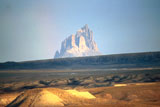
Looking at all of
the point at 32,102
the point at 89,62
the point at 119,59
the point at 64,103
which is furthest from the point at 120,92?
the point at 89,62

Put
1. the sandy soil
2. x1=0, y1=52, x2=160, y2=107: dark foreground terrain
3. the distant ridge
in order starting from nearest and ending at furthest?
the sandy soil
x1=0, y1=52, x2=160, y2=107: dark foreground terrain
the distant ridge

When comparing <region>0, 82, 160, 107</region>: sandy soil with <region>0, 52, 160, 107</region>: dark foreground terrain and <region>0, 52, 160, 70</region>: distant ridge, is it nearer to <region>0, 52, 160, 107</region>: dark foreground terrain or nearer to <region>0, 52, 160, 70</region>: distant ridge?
<region>0, 52, 160, 107</region>: dark foreground terrain

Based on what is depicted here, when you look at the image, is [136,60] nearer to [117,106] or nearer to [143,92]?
[143,92]

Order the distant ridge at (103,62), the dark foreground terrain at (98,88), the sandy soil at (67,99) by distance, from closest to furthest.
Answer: the sandy soil at (67,99)
the dark foreground terrain at (98,88)
the distant ridge at (103,62)

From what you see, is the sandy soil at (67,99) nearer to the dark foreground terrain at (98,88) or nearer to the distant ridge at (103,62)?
the dark foreground terrain at (98,88)

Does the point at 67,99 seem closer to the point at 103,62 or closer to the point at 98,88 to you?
the point at 98,88

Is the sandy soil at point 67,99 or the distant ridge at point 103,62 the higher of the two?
the distant ridge at point 103,62

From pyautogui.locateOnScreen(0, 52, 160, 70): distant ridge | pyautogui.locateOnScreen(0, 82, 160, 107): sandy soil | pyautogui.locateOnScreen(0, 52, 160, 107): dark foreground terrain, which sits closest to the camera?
pyautogui.locateOnScreen(0, 82, 160, 107): sandy soil

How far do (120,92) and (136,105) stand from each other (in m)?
9.72

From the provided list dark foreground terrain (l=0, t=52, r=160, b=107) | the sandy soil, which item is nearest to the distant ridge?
dark foreground terrain (l=0, t=52, r=160, b=107)

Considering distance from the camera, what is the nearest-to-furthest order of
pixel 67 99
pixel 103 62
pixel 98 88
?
pixel 67 99 < pixel 98 88 < pixel 103 62

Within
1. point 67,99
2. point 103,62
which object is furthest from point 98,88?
point 103,62

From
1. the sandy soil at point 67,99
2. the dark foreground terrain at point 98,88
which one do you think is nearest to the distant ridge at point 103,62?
the dark foreground terrain at point 98,88

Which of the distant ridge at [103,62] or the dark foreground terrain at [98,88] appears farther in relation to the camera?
the distant ridge at [103,62]
